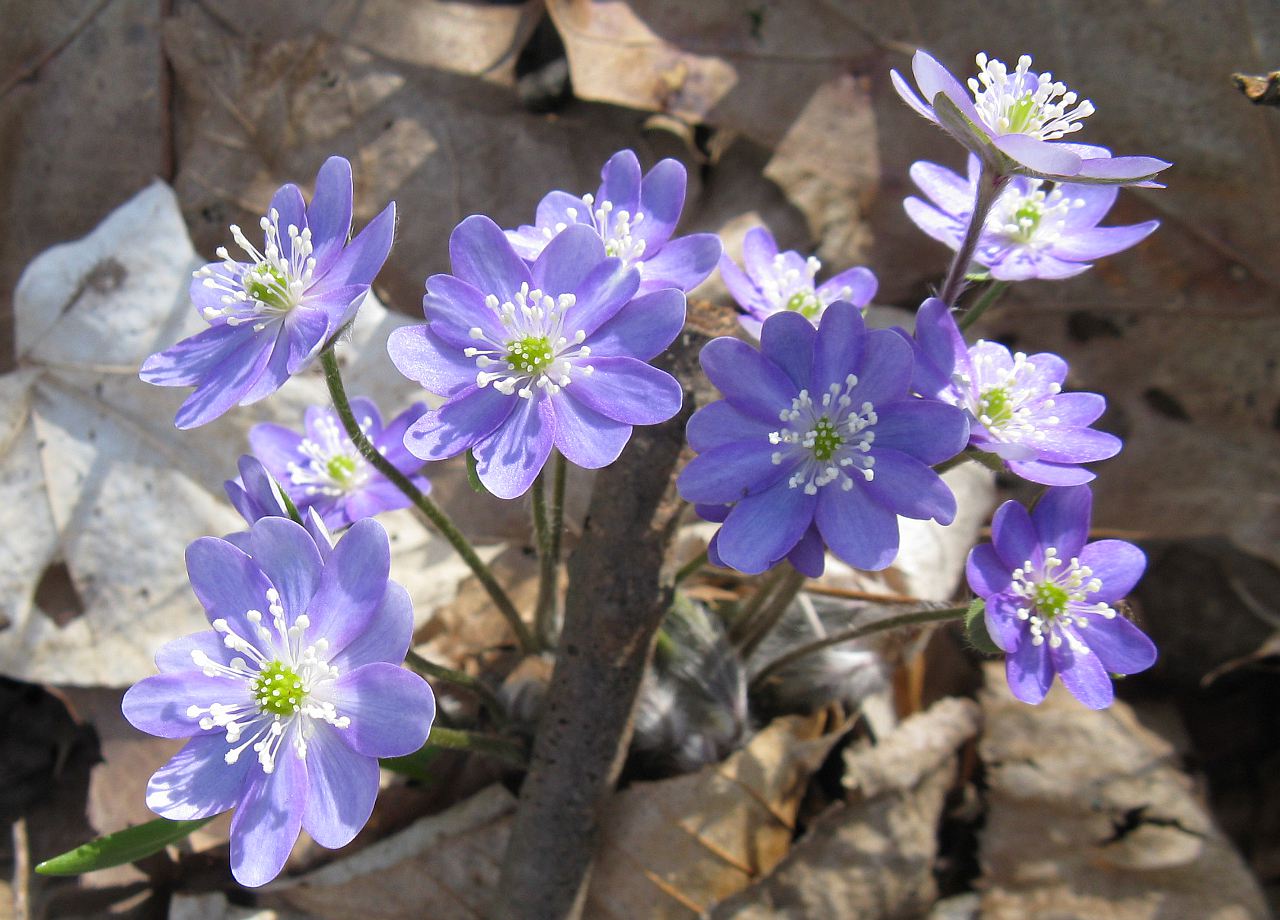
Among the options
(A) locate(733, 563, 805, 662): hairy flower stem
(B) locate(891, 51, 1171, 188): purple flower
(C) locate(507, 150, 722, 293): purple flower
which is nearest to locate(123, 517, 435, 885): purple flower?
(C) locate(507, 150, 722, 293): purple flower

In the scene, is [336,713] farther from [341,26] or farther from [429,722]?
[341,26]

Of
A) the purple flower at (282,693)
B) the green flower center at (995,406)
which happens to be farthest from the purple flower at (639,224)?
the purple flower at (282,693)

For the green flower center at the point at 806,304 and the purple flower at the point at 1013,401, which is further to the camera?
the green flower center at the point at 806,304

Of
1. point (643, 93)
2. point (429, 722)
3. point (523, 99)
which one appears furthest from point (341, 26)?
point (429, 722)

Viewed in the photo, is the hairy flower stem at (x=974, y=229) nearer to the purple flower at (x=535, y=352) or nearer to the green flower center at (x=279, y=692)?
the purple flower at (x=535, y=352)

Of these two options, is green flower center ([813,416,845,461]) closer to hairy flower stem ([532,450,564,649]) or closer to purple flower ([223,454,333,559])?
hairy flower stem ([532,450,564,649])

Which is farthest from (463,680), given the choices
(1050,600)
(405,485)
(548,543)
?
(1050,600)

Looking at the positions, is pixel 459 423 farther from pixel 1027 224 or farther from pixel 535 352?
pixel 1027 224
